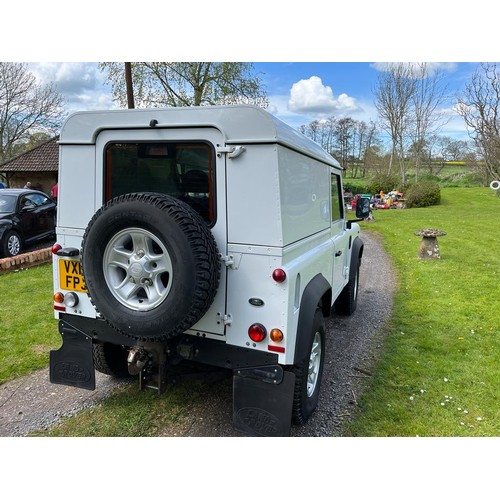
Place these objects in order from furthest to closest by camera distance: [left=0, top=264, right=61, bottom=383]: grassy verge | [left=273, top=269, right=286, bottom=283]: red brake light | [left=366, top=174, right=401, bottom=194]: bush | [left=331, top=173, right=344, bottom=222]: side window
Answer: [left=366, top=174, right=401, bottom=194]: bush
[left=331, top=173, right=344, bottom=222]: side window
[left=0, top=264, right=61, bottom=383]: grassy verge
[left=273, top=269, right=286, bottom=283]: red brake light

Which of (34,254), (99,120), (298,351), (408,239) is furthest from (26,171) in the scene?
(298,351)

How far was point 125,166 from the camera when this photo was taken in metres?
2.85

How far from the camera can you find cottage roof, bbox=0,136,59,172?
19.6m

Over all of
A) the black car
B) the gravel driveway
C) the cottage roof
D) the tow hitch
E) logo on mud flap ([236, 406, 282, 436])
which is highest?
the cottage roof

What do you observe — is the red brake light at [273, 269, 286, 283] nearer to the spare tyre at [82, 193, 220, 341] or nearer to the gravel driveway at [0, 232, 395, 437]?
the spare tyre at [82, 193, 220, 341]

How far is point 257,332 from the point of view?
2.54 m

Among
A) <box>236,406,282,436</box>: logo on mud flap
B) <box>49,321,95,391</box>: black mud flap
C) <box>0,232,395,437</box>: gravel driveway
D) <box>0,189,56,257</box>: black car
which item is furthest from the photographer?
<box>0,189,56,257</box>: black car

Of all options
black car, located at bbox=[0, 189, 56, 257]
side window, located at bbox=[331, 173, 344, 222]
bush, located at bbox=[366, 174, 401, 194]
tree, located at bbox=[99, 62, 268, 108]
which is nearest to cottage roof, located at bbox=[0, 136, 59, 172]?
tree, located at bbox=[99, 62, 268, 108]

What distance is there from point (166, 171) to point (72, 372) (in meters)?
1.83

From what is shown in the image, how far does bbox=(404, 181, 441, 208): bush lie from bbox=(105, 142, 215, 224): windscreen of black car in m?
22.4

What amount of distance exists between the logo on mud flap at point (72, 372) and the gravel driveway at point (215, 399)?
0.30 m

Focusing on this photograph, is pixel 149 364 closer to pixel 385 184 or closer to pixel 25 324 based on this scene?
pixel 25 324

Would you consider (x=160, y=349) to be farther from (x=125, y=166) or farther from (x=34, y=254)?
(x=34, y=254)

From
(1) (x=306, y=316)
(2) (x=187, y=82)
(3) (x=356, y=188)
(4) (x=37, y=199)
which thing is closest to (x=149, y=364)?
(1) (x=306, y=316)
